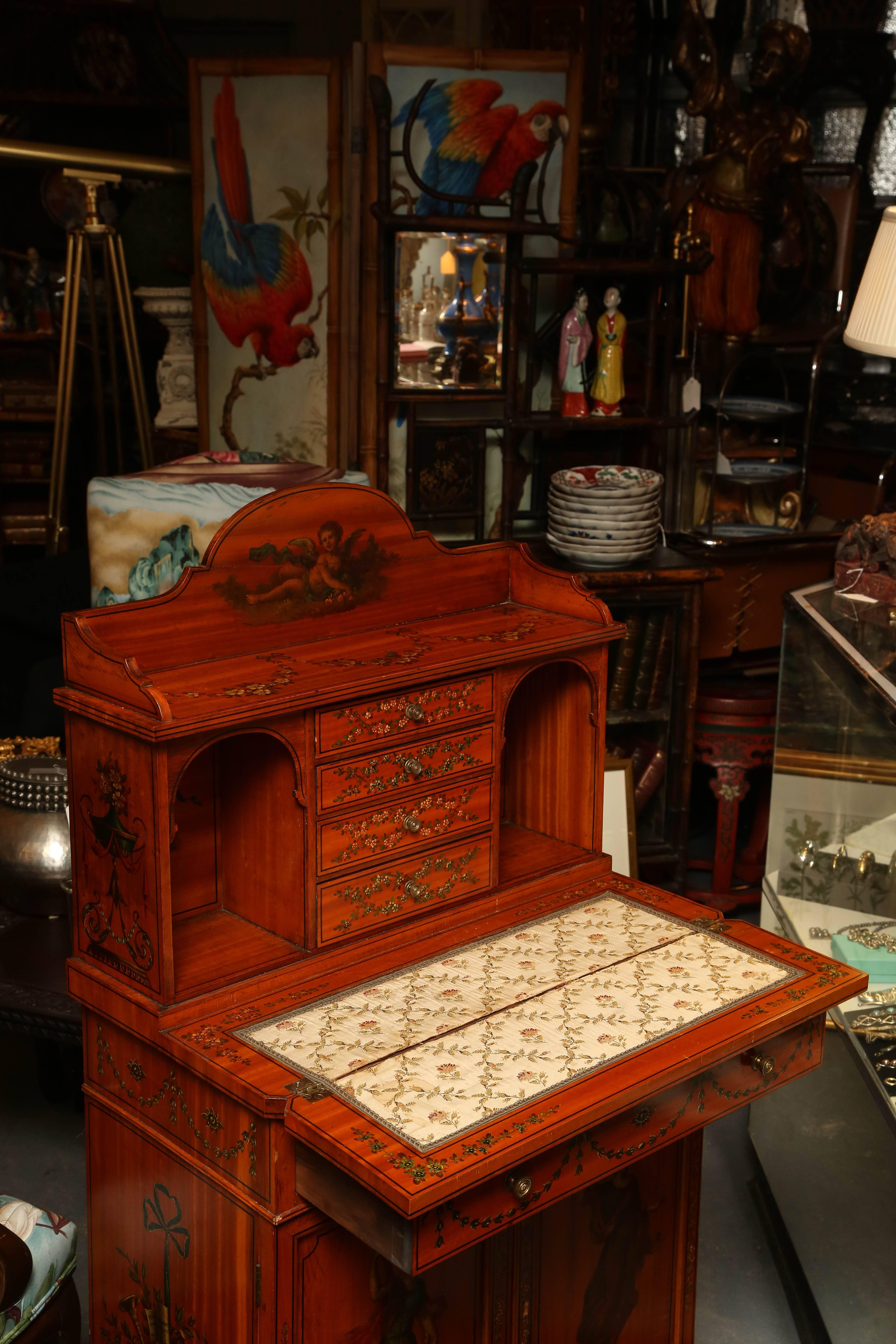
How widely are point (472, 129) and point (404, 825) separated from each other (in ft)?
7.75

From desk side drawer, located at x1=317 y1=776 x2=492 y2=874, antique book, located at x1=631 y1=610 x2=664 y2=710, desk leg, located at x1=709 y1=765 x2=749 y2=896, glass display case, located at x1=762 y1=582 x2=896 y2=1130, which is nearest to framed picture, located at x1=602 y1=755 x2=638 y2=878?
antique book, located at x1=631 y1=610 x2=664 y2=710

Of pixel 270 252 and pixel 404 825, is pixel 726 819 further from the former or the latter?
pixel 404 825

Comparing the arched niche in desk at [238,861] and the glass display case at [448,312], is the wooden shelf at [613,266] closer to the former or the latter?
the glass display case at [448,312]

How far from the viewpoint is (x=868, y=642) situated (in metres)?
2.84

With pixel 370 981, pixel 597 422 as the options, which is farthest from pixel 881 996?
pixel 597 422

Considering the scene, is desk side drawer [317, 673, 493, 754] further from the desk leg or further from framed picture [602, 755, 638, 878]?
the desk leg

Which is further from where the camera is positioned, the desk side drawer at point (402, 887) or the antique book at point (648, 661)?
the antique book at point (648, 661)

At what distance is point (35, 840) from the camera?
296cm

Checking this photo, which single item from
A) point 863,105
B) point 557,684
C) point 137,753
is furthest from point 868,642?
point 863,105

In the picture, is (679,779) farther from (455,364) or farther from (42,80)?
(42,80)

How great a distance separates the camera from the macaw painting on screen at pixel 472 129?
371cm

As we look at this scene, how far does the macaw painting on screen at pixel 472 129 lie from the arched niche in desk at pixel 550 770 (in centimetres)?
178

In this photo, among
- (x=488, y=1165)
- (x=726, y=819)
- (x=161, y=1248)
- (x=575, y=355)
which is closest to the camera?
(x=488, y=1165)

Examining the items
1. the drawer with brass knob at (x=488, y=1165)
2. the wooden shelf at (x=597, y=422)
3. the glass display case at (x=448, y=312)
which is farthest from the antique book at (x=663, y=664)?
the drawer with brass knob at (x=488, y=1165)
